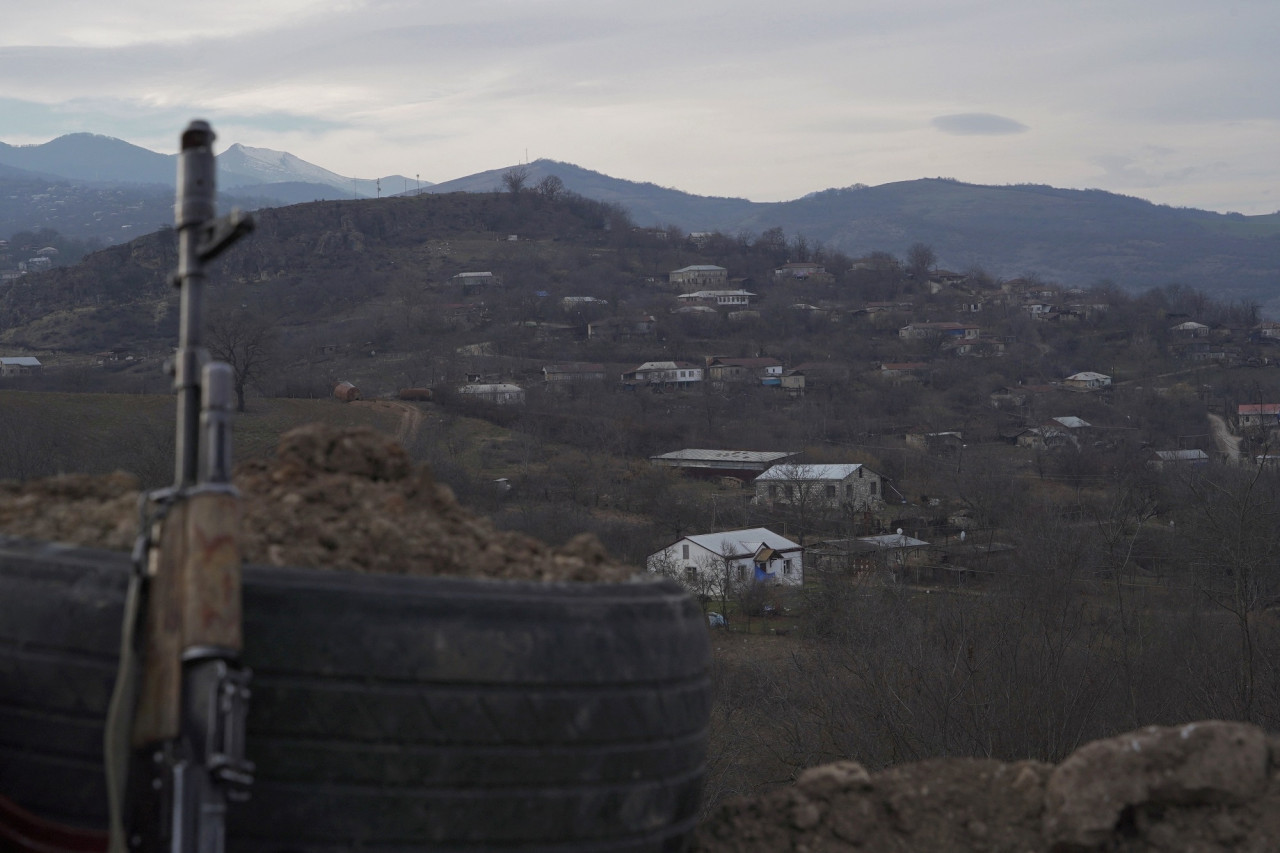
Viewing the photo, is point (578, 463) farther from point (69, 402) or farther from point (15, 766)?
point (15, 766)

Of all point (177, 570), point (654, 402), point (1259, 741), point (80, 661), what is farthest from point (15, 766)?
point (654, 402)

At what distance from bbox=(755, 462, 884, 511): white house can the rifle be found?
131 feet

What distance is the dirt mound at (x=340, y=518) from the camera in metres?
2.45

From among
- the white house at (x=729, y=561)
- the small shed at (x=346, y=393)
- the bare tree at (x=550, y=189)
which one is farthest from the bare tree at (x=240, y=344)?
the bare tree at (x=550, y=189)

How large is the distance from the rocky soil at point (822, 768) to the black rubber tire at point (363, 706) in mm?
251

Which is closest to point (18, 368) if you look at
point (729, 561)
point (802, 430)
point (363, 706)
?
point (802, 430)

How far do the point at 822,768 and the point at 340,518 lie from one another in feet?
4.97

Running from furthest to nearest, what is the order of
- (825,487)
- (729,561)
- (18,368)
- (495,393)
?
1. (495,393)
2. (18,368)
3. (825,487)
4. (729,561)

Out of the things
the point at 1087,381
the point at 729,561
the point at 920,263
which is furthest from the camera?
the point at 920,263

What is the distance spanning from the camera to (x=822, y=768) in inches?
122

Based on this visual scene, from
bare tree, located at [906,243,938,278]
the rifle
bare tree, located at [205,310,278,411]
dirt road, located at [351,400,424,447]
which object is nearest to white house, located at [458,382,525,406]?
dirt road, located at [351,400,424,447]

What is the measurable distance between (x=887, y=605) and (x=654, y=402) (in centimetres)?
3907

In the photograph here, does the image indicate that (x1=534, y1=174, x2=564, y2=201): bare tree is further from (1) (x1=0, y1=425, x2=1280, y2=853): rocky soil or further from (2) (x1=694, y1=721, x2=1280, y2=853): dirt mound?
(2) (x1=694, y1=721, x2=1280, y2=853): dirt mound

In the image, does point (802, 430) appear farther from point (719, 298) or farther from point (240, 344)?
point (719, 298)
